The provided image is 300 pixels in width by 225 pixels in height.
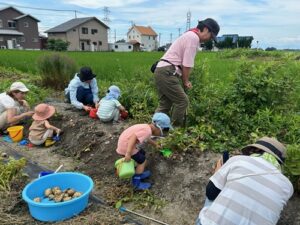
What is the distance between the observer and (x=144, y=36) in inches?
2835

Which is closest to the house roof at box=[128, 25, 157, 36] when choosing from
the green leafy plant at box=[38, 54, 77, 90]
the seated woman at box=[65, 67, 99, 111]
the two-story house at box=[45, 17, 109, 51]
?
the two-story house at box=[45, 17, 109, 51]

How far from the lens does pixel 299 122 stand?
3.94 meters

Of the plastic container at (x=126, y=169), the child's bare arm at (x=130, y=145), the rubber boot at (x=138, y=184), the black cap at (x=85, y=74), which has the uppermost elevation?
the black cap at (x=85, y=74)

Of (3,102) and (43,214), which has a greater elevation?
(3,102)

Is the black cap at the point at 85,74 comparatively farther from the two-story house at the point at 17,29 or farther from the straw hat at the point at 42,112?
the two-story house at the point at 17,29

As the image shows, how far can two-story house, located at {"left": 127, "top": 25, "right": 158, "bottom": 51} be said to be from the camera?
71.0 m

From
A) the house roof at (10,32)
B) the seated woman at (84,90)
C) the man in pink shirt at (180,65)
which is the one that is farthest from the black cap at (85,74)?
the house roof at (10,32)

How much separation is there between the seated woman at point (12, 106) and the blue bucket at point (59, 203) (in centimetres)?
228

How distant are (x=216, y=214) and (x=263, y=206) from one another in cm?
28

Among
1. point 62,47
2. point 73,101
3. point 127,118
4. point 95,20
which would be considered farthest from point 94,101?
point 95,20

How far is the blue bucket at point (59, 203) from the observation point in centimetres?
275

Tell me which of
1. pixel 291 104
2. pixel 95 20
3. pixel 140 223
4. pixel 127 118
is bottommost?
pixel 140 223

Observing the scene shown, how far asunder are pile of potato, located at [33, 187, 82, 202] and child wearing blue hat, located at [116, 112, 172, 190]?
597 millimetres

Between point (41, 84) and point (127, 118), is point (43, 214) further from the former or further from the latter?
point (41, 84)
